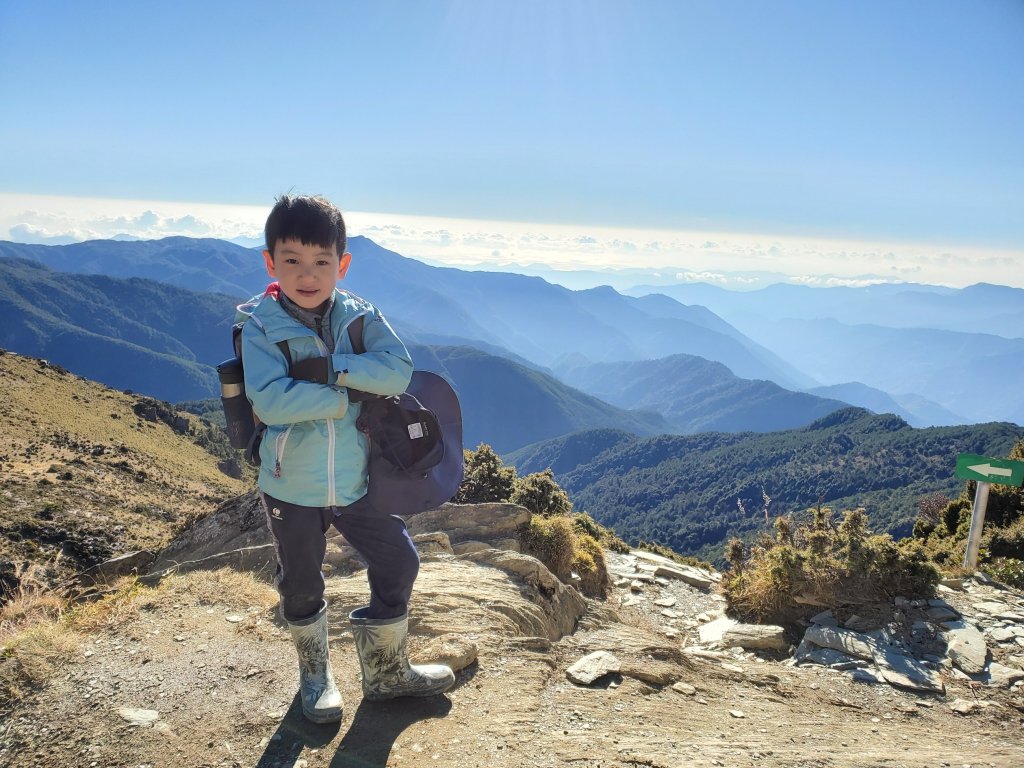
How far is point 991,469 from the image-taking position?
8305 mm

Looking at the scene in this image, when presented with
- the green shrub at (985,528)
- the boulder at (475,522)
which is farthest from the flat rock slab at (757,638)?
the green shrub at (985,528)

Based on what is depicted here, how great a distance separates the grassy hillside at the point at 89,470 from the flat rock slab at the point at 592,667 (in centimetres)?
902

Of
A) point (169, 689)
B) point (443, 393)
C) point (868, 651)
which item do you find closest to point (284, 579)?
point (169, 689)

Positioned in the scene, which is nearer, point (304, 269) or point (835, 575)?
point (304, 269)

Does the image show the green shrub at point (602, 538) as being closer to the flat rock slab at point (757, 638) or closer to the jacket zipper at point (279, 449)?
the flat rock slab at point (757, 638)

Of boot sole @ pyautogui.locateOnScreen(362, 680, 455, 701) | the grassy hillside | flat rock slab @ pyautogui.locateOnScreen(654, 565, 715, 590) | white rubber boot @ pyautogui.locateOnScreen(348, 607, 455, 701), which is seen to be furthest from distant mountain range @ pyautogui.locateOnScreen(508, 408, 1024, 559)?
white rubber boot @ pyautogui.locateOnScreen(348, 607, 455, 701)

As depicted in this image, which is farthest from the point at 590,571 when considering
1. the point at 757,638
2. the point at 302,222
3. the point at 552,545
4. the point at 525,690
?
the point at 302,222

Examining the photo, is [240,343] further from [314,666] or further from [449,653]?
[449,653]

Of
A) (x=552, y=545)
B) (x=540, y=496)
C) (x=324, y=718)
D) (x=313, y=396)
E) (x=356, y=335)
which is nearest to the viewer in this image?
(x=313, y=396)

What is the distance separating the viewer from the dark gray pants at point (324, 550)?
11.2 feet

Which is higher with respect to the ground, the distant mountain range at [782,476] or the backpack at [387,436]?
the backpack at [387,436]

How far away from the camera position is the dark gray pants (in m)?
3.40

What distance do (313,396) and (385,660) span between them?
1834 mm

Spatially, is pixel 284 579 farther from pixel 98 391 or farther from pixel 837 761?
pixel 98 391
